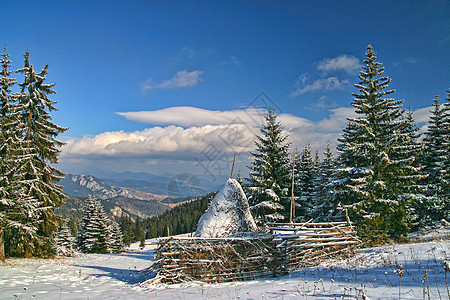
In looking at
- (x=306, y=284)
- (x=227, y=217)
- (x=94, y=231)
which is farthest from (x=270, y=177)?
(x=94, y=231)

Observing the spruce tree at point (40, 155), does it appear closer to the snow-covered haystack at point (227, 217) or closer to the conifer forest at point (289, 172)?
the conifer forest at point (289, 172)

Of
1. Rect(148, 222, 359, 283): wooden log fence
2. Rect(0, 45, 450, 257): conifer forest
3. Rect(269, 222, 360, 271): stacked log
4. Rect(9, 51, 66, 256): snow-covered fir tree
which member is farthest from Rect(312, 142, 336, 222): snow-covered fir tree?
Rect(9, 51, 66, 256): snow-covered fir tree

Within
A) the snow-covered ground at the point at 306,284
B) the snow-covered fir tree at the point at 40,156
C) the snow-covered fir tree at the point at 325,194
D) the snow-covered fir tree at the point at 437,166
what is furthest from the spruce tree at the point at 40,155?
the snow-covered fir tree at the point at 437,166

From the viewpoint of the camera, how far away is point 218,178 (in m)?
13.7

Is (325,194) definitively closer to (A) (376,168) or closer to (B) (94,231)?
(A) (376,168)

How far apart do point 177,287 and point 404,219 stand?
611 inches

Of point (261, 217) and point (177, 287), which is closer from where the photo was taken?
point (177, 287)

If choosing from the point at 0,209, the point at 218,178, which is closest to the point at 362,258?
the point at 218,178

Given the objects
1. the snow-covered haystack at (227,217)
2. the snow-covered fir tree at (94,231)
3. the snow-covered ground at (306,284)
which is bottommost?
the snow-covered fir tree at (94,231)

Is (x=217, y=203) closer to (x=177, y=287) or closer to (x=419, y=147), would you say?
(x=177, y=287)

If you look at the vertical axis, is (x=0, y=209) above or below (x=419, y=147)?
below

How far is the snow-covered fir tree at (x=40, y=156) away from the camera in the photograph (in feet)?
49.2

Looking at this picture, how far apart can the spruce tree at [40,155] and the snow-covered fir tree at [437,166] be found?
83.8 feet

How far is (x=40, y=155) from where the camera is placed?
53.5ft
